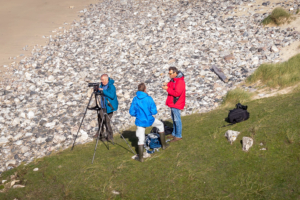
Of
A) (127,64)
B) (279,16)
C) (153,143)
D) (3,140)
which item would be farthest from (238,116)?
(279,16)

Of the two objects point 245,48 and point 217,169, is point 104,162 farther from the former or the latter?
point 245,48

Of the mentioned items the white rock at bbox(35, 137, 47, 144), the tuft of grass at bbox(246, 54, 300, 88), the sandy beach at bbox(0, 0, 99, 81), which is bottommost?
the white rock at bbox(35, 137, 47, 144)

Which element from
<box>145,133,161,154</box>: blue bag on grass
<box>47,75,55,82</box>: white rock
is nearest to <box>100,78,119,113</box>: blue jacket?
<box>145,133,161,154</box>: blue bag on grass

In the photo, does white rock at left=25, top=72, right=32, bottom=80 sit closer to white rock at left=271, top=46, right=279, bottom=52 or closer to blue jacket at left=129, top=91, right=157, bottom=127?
blue jacket at left=129, top=91, right=157, bottom=127

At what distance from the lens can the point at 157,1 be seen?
24.0 meters

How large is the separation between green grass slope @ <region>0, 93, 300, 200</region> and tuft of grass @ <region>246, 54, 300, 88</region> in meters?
2.88

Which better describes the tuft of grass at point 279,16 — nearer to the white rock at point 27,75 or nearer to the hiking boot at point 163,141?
the hiking boot at point 163,141

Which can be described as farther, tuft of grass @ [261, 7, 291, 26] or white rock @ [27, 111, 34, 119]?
tuft of grass @ [261, 7, 291, 26]

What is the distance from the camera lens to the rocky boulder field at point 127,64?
446 inches

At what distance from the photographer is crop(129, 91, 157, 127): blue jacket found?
6.14 m

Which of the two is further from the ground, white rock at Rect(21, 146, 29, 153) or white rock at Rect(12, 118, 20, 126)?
white rock at Rect(12, 118, 20, 126)

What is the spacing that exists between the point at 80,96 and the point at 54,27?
44.9 ft

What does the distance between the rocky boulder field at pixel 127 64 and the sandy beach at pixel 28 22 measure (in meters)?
1.88

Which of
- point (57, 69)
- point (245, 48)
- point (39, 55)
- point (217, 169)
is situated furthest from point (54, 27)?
point (217, 169)
